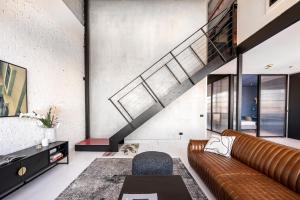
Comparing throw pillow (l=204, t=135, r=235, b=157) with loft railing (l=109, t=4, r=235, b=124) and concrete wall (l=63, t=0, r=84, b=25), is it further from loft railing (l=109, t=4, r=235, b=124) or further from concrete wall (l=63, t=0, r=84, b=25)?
concrete wall (l=63, t=0, r=84, b=25)

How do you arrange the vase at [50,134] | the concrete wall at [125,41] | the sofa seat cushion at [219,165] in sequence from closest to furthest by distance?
the sofa seat cushion at [219,165] → the vase at [50,134] → the concrete wall at [125,41]

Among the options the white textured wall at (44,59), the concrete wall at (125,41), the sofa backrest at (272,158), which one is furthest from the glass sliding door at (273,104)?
the white textured wall at (44,59)

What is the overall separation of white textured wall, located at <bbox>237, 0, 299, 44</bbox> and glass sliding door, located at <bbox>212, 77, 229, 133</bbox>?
106 inches

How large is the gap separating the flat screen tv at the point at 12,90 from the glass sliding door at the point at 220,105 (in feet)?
20.2

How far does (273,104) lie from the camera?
241 inches

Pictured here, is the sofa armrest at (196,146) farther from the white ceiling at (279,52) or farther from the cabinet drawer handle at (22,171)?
the cabinet drawer handle at (22,171)

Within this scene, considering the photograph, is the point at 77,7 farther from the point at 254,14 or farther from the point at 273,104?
the point at 273,104

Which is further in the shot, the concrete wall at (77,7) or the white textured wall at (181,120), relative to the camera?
the white textured wall at (181,120)

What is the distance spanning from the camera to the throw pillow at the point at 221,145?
281cm

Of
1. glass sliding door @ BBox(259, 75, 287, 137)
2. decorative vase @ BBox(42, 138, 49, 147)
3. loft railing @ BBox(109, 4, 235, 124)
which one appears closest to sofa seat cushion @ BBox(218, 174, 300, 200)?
decorative vase @ BBox(42, 138, 49, 147)

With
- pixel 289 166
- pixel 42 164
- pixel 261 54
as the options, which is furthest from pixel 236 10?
pixel 42 164

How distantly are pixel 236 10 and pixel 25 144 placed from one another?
563 cm

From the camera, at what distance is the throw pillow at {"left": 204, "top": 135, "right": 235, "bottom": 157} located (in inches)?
111

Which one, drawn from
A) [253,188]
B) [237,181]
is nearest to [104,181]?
[237,181]
